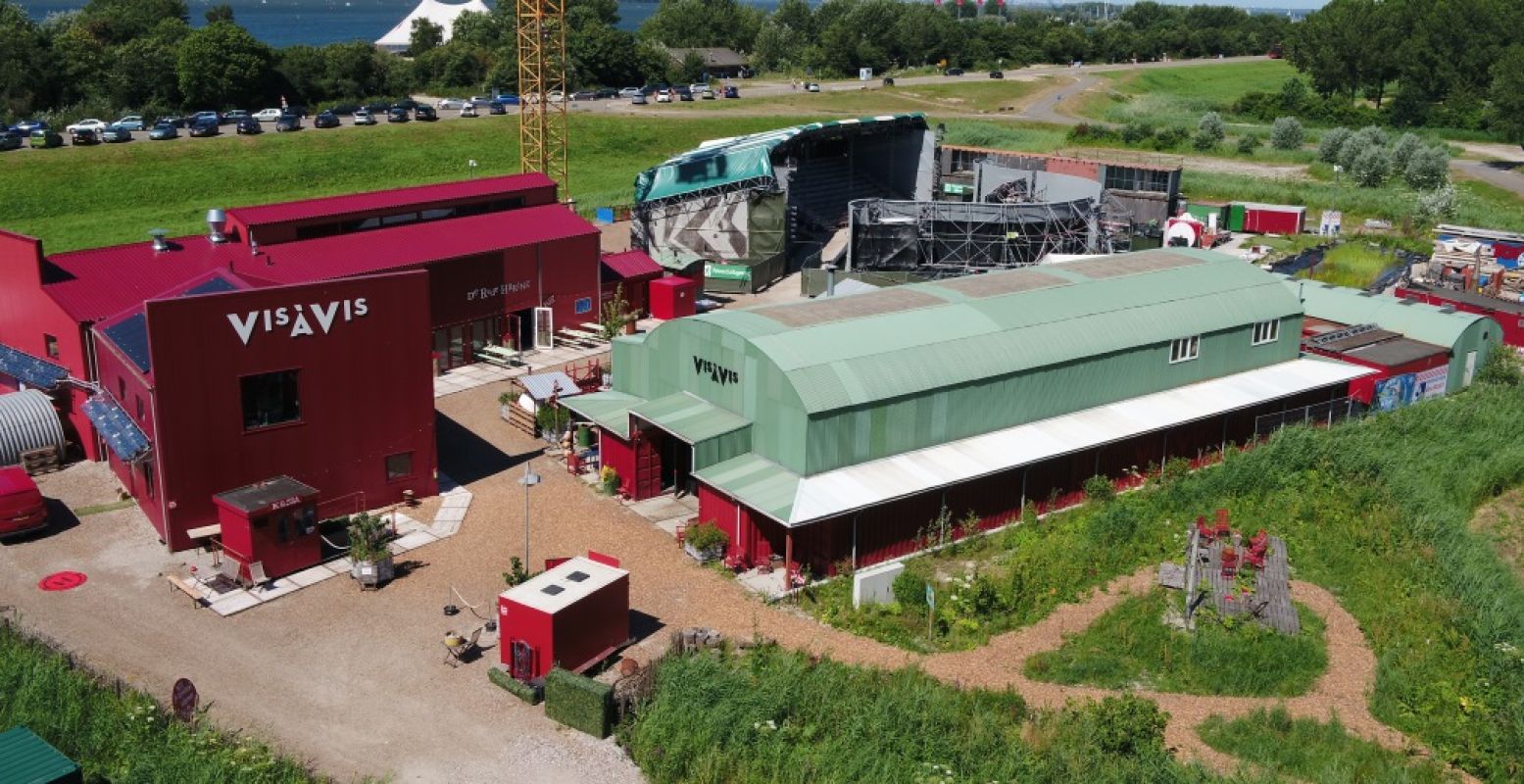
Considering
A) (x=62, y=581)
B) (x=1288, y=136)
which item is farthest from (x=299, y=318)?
(x=1288, y=136)

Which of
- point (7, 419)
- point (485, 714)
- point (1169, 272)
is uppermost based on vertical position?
point (1169, 272)

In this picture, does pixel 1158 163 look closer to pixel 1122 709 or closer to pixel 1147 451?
pixel 1147 451

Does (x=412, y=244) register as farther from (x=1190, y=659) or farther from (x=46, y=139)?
(x=46, y=139)

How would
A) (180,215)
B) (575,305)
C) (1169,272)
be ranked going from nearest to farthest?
(1169,272)
(575,305)
(180,215)

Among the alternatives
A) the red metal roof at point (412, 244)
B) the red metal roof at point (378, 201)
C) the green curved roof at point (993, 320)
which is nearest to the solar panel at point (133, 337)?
the red metal roof at point (412, 244)

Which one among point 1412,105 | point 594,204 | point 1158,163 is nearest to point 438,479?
point 594,204

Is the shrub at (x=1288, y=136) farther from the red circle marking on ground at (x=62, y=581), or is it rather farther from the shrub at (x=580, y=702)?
the red circle marking on ground at (x=62, y=581)
